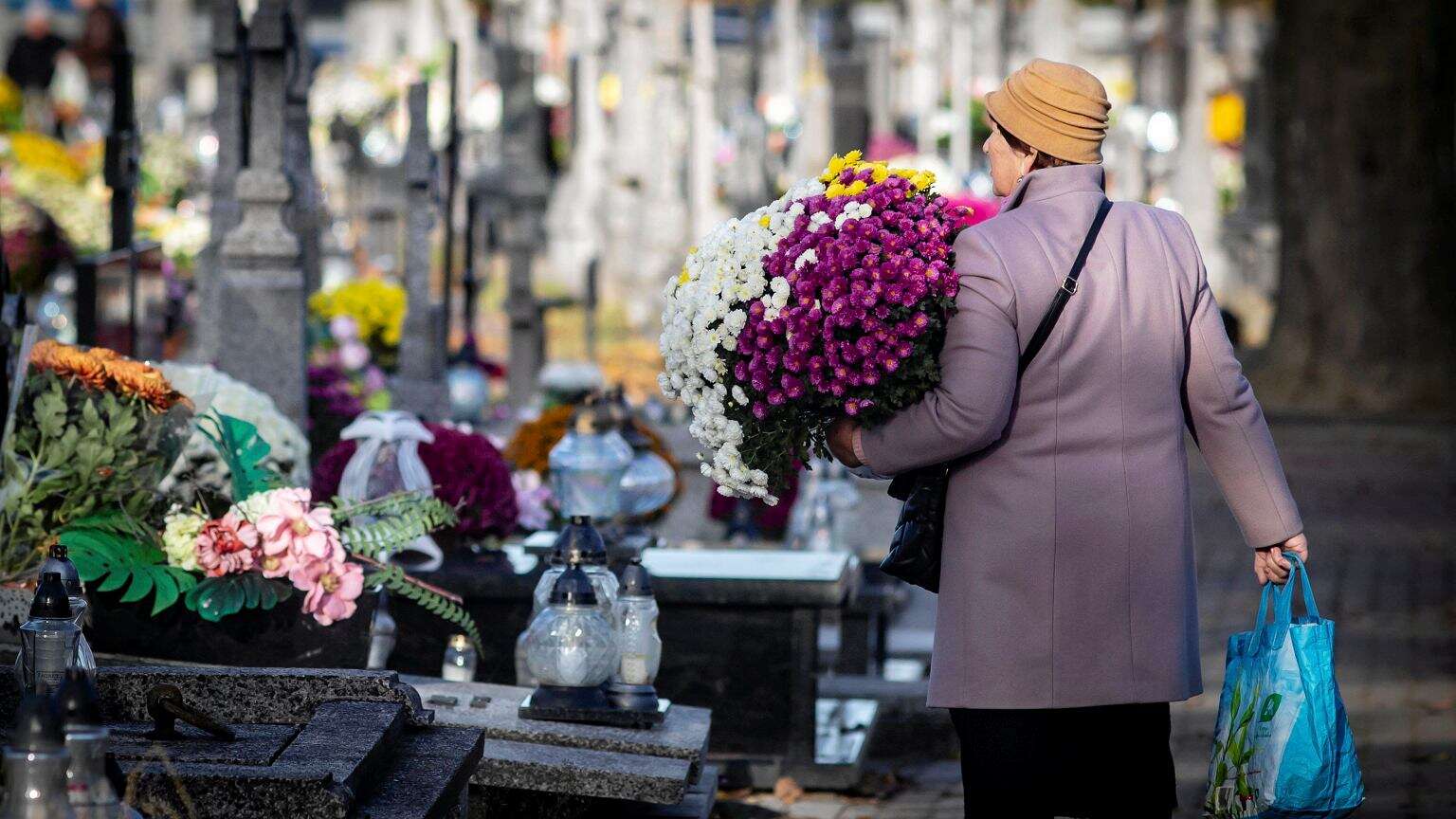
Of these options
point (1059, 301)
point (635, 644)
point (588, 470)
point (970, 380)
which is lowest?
point (635, 644)

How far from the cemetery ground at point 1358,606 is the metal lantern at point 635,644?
99cm

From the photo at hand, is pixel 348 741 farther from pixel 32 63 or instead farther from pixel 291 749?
pixel 32 63

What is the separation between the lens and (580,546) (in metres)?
5.79

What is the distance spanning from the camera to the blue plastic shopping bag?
4.23m

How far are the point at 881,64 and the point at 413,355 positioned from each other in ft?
86.0

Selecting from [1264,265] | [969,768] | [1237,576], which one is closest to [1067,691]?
[969,768]

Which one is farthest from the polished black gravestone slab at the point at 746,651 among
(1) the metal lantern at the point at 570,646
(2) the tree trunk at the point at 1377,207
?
(2) the tree trunk at the point at 1377,207

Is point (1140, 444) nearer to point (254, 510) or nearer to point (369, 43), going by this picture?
point (254, 510)

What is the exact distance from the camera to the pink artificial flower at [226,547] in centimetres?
545

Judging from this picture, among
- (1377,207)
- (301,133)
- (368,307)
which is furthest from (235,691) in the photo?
(1377,207)

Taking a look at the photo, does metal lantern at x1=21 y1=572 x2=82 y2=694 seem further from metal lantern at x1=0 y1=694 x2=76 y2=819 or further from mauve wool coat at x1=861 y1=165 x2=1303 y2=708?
mauve wool coat at x1=861 y1=165 x2=1303 y2=708

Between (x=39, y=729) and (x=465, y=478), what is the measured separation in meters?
3.99

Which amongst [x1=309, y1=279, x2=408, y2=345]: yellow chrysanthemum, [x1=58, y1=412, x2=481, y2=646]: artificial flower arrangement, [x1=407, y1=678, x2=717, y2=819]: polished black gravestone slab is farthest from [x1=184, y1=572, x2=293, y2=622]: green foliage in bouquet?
[x1=309, y1=279, x2=408, y2=345]: yellow chrysanthemum

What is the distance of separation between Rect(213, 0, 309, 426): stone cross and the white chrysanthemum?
392 centimetres
